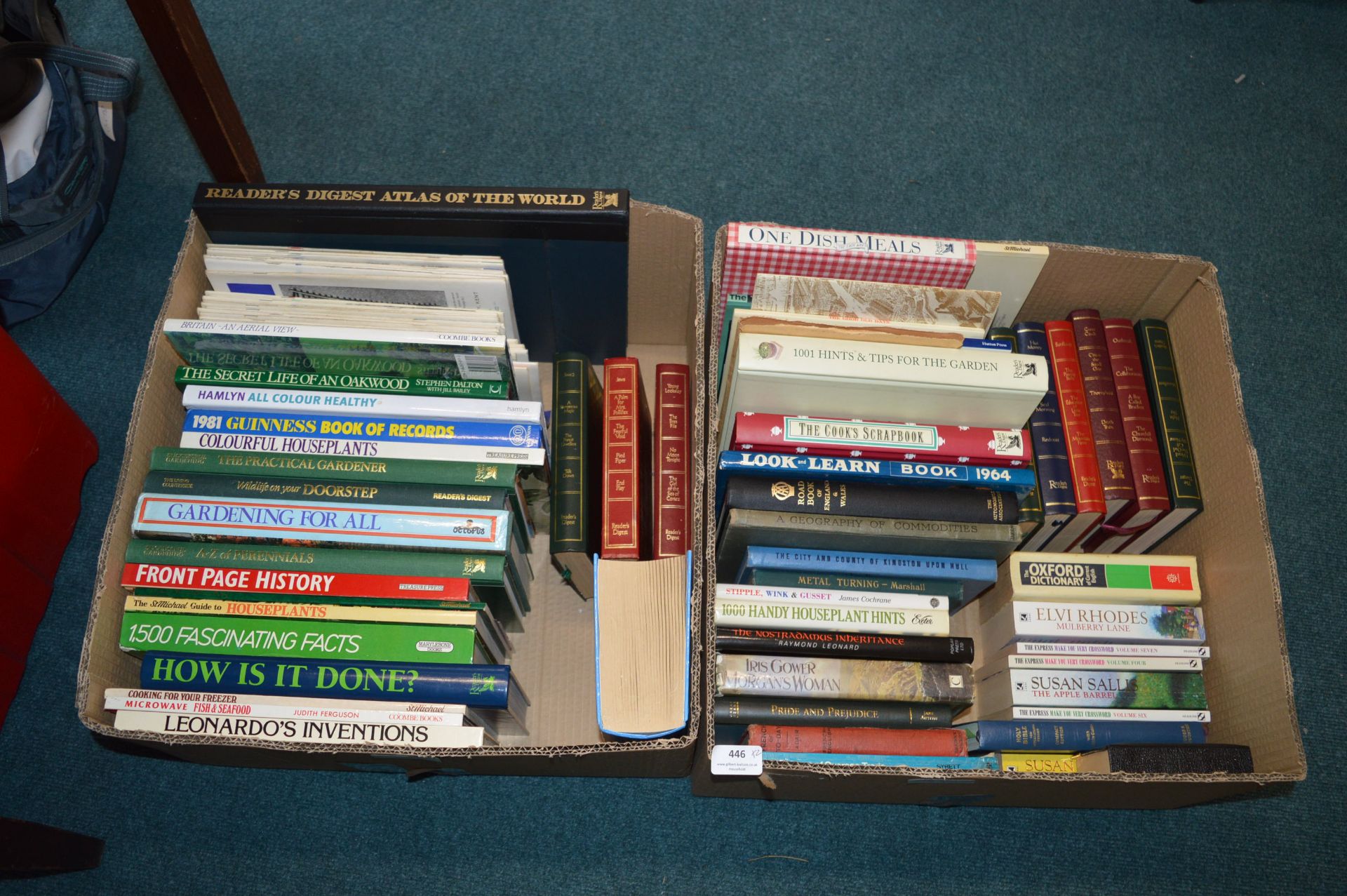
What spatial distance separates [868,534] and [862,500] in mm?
46

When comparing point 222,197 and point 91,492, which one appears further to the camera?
point 91,492

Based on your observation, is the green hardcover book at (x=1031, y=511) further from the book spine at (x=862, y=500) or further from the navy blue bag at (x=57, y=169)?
the navy blue bag at (x=57, y=169)

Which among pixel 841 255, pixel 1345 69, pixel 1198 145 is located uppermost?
pixel 1345 69

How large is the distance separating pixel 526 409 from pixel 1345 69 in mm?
2022

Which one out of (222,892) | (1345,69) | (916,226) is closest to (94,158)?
(222,892)

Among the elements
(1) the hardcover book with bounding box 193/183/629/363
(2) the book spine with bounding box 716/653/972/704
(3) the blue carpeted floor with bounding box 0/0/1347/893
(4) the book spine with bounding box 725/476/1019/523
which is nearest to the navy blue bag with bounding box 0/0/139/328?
(3) the blue carpeted floor with bounding box 0/0/1347/893

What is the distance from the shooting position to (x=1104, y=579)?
3.86 feet

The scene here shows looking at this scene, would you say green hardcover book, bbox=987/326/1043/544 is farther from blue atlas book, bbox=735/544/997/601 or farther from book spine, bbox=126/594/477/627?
book spine, bbox=126/594/477/627

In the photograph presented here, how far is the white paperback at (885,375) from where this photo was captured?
3.58 feet

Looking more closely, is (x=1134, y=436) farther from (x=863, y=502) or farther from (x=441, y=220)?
(x=441, y=220)

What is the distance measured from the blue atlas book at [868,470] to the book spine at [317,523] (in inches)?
12.1

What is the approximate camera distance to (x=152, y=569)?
1058mm

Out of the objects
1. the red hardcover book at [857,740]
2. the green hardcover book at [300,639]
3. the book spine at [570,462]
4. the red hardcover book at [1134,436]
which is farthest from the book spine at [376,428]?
the red hardcover book at [1134,436]

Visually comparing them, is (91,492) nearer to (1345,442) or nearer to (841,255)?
(841,255)
